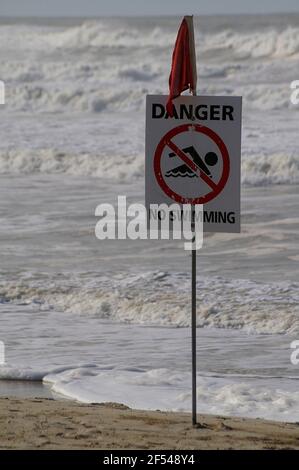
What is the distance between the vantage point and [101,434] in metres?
5.96

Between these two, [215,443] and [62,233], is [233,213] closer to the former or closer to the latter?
[215,443]

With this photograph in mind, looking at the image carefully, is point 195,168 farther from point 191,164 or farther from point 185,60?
point 185,60

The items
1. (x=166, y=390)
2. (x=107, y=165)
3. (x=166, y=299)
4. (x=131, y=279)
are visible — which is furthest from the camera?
(x=107, y=165)

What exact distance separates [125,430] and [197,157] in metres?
1.38

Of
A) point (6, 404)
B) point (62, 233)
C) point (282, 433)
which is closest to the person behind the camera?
point (282, 433)

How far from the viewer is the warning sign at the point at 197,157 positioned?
6043 millimetres

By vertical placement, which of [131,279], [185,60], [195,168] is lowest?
[131,279]

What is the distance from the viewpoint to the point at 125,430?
20.0 ft

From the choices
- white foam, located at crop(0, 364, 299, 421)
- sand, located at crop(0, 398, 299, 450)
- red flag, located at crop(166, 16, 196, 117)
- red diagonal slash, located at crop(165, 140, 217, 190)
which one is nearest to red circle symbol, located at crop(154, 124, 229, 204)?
red diagonal slash, located at crop(165, 140, 217, 190)

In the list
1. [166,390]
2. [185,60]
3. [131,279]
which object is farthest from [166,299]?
[185,60]

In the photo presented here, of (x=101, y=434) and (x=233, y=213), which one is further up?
(x=233, y=213)

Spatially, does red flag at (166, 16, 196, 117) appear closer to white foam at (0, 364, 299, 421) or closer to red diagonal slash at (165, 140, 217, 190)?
red diagonal slash at (165, 140, 217, 190)
